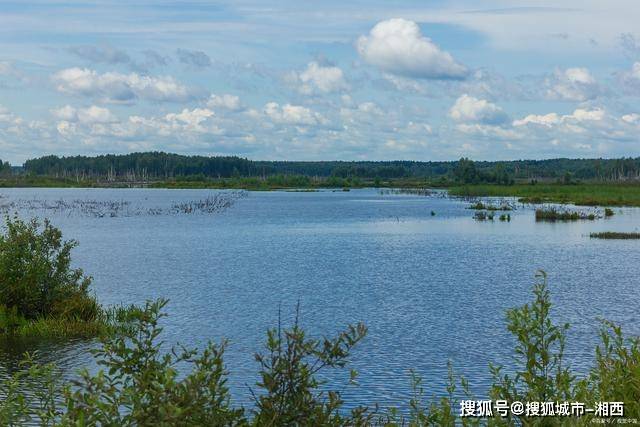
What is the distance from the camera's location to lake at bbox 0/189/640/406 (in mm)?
24438

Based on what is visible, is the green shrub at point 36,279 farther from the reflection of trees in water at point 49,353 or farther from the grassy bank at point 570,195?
the grassy bank at point 570,195

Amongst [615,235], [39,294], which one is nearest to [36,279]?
[39,294]

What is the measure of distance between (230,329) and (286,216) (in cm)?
7844

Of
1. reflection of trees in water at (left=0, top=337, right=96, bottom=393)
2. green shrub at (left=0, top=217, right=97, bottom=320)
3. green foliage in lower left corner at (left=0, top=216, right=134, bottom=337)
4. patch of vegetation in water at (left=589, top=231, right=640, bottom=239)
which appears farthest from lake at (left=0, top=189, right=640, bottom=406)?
green shrub at (left=0, top=217, right=97, bottom=320)

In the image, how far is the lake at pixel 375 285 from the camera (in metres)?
24.4

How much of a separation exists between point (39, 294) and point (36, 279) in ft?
2.61

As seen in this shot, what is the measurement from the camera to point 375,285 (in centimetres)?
4209

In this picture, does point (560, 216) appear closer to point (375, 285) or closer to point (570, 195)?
point (570, 195)

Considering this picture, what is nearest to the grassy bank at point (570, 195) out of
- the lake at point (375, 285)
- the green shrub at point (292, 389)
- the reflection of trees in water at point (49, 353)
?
the lake at point (375, 285)

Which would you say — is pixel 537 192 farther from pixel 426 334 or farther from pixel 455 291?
pixel 426 334

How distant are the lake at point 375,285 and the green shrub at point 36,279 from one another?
Answer: 2.78m

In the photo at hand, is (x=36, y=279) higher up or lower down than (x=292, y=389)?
lower down

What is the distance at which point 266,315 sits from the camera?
106ft

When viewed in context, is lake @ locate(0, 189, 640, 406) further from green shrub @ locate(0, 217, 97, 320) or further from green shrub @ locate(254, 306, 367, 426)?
green shrub @ locate(254, 306, 367, 426)
